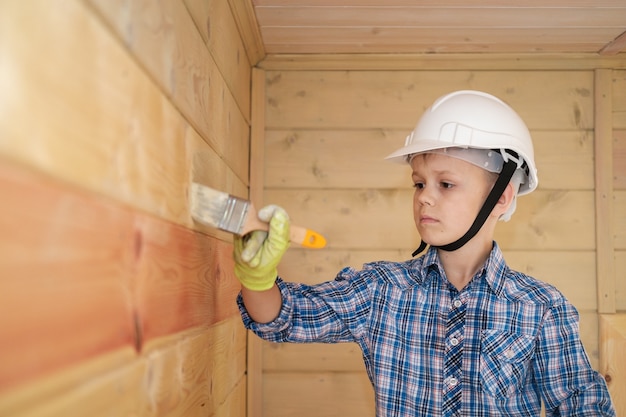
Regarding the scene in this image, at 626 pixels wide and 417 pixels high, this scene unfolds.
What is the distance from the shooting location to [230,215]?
1247 mm

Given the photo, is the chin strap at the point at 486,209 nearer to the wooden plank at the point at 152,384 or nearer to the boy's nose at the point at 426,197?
the boy's nose at the point at 426,197

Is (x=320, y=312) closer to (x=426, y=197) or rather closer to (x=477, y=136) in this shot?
(x=426, y=197)

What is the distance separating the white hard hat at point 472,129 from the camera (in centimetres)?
164

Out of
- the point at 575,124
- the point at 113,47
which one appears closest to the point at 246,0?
the point at 113,47

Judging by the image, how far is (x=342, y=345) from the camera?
2.53 m

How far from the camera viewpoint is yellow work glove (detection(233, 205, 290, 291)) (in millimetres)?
1250

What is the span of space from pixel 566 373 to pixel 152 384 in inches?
39.5

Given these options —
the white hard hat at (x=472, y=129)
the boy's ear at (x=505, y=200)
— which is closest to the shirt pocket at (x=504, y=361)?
the boy's ear at (x=505, y=200)

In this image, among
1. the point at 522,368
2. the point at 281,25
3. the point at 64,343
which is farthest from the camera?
the point at 281,25

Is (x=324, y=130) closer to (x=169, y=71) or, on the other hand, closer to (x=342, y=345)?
(x=342, y=345)

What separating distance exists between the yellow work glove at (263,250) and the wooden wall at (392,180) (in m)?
1.17

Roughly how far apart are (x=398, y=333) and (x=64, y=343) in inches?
43.7

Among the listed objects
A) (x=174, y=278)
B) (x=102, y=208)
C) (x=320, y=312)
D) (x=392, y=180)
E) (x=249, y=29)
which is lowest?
(x=320, y=312)

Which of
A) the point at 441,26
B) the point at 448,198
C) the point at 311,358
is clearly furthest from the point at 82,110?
the point at 311,358
